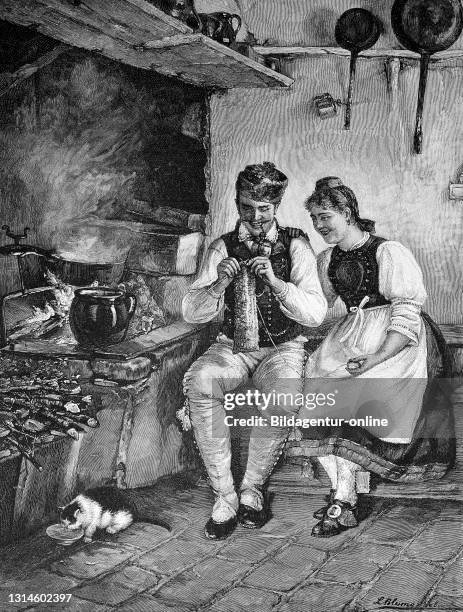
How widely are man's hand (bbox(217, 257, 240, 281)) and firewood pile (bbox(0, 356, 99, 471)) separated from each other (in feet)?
2.60

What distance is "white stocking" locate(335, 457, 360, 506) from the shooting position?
2.77m

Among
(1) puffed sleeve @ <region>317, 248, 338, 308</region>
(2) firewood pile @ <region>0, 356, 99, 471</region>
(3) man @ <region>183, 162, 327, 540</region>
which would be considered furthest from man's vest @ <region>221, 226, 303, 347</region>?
(2) firewood pile @ <region>0, 356, 99, 471</region>

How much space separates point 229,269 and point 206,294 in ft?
0.52

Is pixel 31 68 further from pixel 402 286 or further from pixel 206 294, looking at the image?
pixel 402 286

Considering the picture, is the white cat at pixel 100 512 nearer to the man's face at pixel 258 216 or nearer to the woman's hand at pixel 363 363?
the woman's hand at pixel 363 363

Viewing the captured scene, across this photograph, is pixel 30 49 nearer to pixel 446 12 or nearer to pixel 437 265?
pixel 446 12

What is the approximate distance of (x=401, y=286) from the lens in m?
2.72

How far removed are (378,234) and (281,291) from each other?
52cm

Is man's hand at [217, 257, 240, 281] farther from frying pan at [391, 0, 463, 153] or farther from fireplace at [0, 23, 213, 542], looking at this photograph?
frying pan at [391, 0, 463, 153]

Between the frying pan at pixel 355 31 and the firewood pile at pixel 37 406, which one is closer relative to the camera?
the firewood pile at pixel 37 406

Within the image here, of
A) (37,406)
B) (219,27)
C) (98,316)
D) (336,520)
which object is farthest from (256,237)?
(336,520)

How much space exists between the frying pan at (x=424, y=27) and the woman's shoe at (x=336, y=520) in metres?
1.65

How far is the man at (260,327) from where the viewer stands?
9.07 ft
